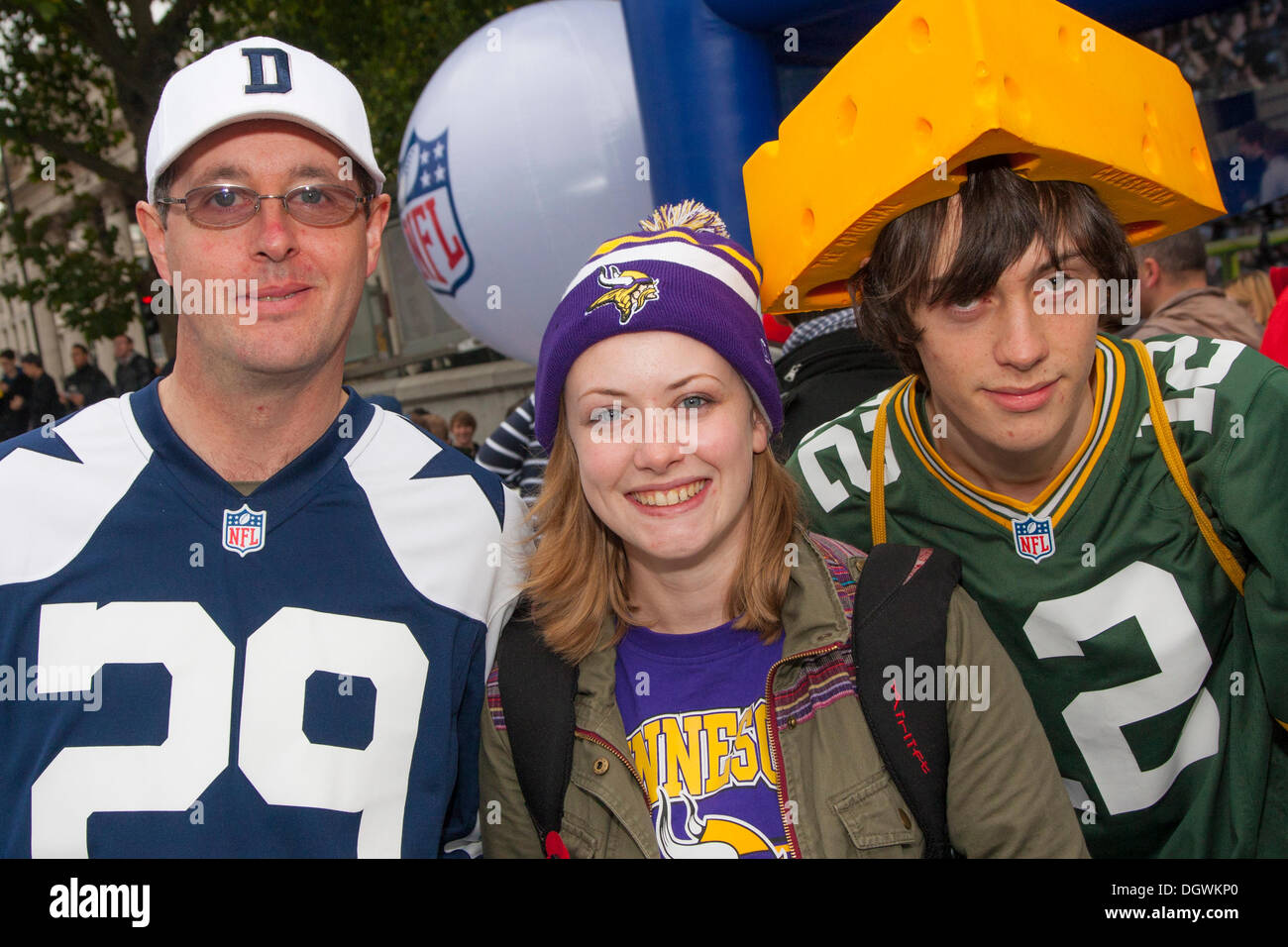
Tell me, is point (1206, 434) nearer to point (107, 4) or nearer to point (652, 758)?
point (652, 758)

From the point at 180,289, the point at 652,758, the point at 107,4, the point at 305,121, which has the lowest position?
the point at 652,758

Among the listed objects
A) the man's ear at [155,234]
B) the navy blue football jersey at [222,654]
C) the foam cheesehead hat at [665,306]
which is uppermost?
the man's ear at [155,234]

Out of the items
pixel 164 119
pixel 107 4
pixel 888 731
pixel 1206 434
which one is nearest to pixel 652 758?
pixel 888 731

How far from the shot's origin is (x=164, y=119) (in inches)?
81.0

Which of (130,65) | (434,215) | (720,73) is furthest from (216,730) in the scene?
(130,65)

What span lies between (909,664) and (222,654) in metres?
1.18

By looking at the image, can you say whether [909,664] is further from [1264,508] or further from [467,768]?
[467,768]

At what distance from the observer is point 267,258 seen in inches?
79.3

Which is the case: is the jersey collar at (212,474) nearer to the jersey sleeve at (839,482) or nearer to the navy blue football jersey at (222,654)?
the navy blue football jersey at (222,654)

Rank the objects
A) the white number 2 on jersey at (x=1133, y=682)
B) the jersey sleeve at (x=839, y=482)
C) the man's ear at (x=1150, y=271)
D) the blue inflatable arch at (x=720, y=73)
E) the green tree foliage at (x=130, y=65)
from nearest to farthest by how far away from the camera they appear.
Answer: the white number 2 on jersey at (x=1133, y=682), the jersey sleeve at (x=839, y=482), the blue inflatable arch at (x=720, y=73), the man's ear at (x=1150, y=271), the green tree foliage at (x=130, y=65)

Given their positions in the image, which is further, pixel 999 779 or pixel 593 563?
pixel 593 563

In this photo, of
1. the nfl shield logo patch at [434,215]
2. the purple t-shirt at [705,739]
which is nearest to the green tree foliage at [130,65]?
the nfl shield logo patch at [434,215]

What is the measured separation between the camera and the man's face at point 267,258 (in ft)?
6.50

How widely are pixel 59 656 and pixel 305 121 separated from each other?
105cm
